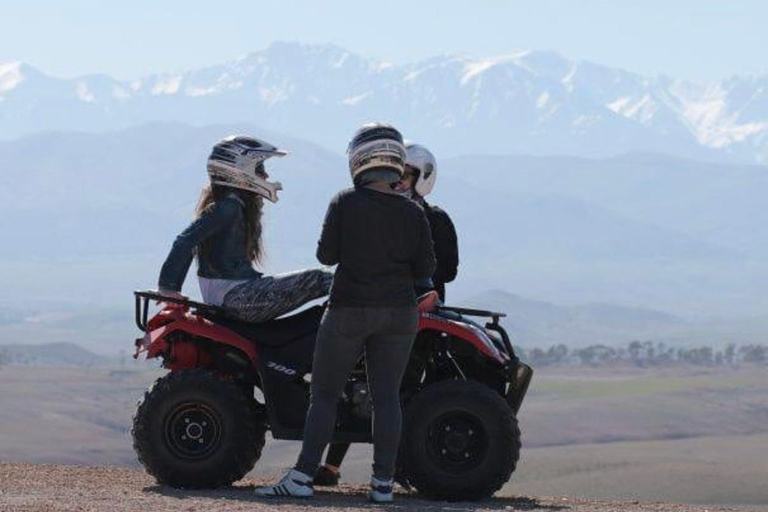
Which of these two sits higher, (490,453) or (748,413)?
(748,413)

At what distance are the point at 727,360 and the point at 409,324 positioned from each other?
17385 centimetres

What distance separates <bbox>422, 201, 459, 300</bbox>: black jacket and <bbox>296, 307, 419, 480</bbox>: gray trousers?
1.33 metres

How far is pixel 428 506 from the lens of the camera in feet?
34.1

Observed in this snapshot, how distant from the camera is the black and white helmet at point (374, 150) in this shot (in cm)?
1011

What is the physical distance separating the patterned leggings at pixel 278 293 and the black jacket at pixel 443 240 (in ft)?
2.51

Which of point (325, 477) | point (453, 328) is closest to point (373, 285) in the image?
point (453, 328)

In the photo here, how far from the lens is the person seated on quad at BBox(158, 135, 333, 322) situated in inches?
429

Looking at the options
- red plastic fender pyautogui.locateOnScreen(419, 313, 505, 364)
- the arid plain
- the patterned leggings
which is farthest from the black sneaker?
the arid plain

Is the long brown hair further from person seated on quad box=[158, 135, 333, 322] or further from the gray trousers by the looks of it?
the gray trousers

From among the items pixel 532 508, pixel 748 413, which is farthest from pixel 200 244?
pixel 748 413

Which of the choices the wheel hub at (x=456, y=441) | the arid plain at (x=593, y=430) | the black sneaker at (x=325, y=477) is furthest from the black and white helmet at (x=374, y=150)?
the arid plain at (x=593, y=430)

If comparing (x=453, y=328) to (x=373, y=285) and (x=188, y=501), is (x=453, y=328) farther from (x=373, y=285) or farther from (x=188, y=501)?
(x=188, y=501)

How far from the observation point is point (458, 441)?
1086 centimetres

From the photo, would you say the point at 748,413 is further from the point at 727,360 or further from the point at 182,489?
the point at 182,489
